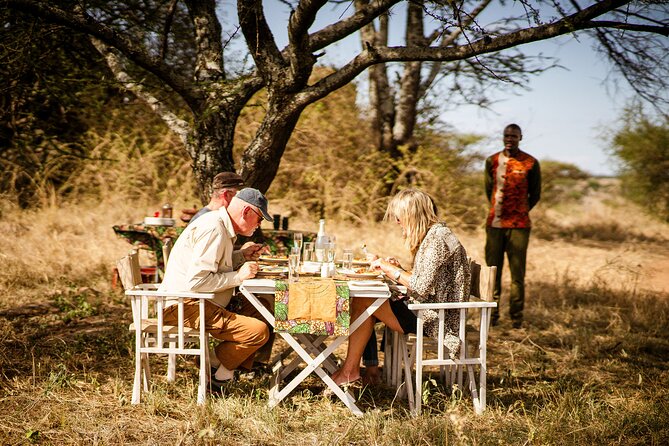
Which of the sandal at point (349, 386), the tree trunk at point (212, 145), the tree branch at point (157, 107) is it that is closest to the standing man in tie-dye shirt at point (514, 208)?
the sandal at point (349, 386)

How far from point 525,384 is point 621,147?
12.5 m

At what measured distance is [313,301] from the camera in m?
3.48

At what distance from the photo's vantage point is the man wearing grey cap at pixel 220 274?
11.9ft

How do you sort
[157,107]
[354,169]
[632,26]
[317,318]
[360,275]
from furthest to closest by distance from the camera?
[354,169], [157,107], [632,26], [360,275], [317,318]

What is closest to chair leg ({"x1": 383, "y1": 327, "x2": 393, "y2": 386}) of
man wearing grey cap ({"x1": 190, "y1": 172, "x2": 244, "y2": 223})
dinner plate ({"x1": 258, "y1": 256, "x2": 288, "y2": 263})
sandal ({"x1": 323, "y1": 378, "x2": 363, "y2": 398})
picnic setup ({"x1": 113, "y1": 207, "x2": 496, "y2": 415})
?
picnic setup ({"x1": 113, "y1": 207, "x2": 496, "y2": 415})

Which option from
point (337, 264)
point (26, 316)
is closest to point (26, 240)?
point (26, 316)

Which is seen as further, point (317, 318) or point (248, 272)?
point (248, 272)

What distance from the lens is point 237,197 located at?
3.88 m

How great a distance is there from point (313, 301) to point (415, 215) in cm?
87

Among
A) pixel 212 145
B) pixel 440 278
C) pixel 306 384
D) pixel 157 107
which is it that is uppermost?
pixel 157 107

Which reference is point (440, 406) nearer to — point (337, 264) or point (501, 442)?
point (501, 442)

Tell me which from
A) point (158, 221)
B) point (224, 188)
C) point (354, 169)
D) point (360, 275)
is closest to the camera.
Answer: point (360, 275)

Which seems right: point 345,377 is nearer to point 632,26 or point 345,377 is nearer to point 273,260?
point 273,260

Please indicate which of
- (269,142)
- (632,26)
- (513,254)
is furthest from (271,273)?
(513,254)
